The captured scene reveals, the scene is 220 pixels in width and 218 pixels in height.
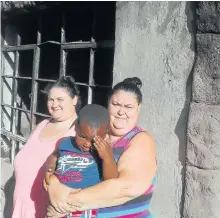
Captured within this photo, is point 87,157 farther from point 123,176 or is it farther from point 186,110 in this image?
point 186,110

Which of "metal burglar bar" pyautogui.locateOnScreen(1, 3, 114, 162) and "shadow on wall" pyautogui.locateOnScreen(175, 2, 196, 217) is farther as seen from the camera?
"metal burglar bar" pyautogui.locateOnScreen(1, 3, 114, 162)

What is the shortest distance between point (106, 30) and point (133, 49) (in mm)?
955

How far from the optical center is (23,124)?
4.75 meters

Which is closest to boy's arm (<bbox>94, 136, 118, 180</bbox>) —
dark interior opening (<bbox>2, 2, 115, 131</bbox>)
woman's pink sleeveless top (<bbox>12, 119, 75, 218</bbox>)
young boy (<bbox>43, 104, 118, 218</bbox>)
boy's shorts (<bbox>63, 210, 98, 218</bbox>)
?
young boy (<bbox>43, 104, 118, 218</bbox>)

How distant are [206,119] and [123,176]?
2.20ft

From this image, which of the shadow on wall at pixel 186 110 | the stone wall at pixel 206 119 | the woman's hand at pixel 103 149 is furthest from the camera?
the shadow on wall at pixel 186 110

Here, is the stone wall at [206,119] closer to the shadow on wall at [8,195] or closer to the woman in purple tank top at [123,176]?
the woman in purple tank top at [123,176]

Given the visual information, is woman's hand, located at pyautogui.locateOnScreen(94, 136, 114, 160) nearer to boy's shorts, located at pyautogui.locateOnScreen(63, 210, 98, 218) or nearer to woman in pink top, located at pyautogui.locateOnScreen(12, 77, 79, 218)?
boy's shorts, located at pyautogui.locateOnScreen(63, 210, 98, 218)

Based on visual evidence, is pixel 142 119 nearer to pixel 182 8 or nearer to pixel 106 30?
pixel 182 8

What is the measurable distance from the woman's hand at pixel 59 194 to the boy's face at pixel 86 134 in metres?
0.21

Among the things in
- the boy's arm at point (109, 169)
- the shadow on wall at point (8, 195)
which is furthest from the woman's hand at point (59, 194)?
the shadow on wall at point (8, 195)

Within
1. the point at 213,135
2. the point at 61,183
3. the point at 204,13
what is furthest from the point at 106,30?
the point at 61,183

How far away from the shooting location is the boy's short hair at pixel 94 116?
6.02 feet

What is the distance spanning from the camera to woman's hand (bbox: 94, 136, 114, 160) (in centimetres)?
178
